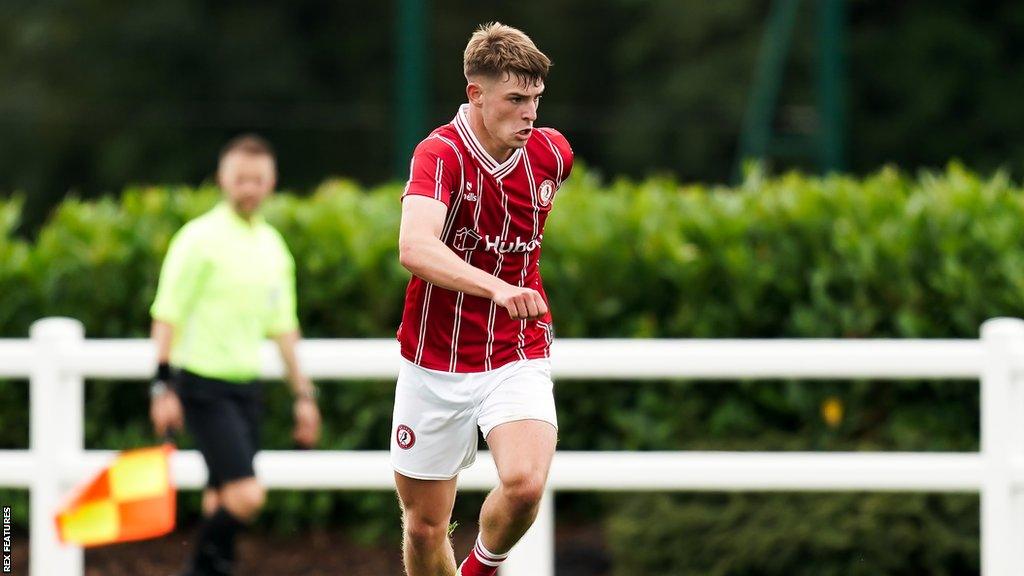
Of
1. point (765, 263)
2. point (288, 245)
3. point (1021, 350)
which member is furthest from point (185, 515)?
point (1021, 350)

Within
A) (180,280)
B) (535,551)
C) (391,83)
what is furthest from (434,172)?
(391,83)

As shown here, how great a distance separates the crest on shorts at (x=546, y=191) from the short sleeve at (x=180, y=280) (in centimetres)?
227

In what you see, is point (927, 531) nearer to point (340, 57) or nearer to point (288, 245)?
point (288, 245)

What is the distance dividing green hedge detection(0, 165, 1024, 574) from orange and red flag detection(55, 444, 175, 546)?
5.77 ft

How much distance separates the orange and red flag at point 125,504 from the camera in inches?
282

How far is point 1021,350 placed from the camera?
A: 7.37m

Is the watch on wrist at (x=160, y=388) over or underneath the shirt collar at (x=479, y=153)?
underneath

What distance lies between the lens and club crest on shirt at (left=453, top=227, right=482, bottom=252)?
556cm

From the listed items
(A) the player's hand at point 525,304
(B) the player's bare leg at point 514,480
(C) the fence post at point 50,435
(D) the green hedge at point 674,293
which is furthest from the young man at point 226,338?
(A) the player's hand at point 525,304

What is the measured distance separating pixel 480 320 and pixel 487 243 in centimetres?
30

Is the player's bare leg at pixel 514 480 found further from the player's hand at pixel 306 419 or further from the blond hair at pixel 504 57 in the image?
the player's hand at pixel 306 419

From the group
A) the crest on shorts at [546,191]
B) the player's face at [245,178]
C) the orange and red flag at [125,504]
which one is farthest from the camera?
the player's face at [245,178]

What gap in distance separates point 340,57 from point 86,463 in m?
17.2

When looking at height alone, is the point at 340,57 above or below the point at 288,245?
above
